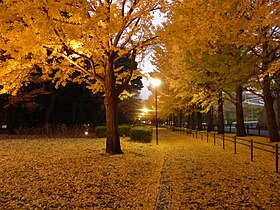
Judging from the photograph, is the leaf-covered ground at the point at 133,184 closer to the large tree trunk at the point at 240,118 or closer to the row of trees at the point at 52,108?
Answer: the large tree trunk at the point at 240,118

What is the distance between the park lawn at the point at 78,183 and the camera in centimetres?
554

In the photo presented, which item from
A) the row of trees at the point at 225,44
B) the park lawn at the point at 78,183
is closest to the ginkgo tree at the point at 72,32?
the row of trees at the point at 225,44

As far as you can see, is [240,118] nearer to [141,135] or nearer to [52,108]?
[141,135]

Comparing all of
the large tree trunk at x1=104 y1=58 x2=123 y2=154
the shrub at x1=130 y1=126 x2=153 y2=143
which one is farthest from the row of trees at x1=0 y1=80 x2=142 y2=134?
the large tree trunk at x1=104 y1=58 x2=123 y2=154

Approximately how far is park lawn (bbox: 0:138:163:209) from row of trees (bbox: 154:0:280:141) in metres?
5.10

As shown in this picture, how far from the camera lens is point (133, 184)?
7.15 meters

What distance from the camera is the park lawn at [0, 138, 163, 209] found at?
5.54 metres

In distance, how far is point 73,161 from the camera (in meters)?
10.1

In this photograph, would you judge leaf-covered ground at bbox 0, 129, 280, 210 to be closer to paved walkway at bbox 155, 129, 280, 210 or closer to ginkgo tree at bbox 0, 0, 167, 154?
paved walkway at bbox 155, 129, 280, 210

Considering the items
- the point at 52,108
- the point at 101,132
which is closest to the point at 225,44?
the point at 101,132

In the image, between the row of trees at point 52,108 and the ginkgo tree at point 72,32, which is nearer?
the ginkgo tree at point 72,32

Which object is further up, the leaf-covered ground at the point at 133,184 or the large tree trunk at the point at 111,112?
the large tree trunk at the point at 111,112

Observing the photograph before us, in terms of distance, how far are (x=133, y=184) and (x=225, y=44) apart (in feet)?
36.9

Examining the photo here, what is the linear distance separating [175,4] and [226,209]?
7.98 metres
